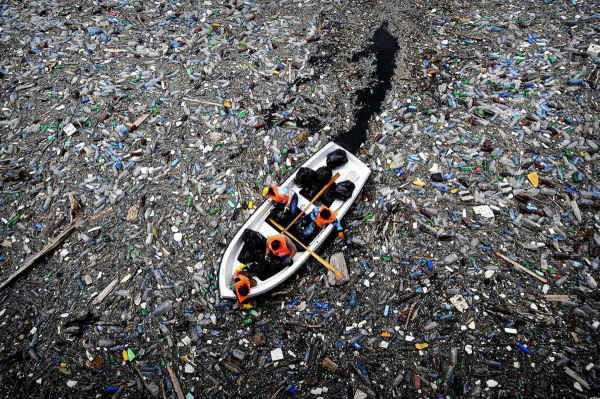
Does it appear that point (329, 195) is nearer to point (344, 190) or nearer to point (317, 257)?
point (344, 190)

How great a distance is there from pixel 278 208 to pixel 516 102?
4.29 meters

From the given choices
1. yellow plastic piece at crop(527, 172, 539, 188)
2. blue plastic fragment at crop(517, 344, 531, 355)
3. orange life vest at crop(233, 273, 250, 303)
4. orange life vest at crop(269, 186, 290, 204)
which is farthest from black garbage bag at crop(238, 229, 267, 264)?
yellow plastic piece at crop(527, 172, 539, 188)

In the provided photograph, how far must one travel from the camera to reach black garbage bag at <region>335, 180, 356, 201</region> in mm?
4484

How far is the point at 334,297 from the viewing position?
412 cm

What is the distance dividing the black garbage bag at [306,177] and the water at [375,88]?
99 cm

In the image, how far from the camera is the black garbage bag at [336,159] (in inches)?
184

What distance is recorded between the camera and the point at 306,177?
14.9ft

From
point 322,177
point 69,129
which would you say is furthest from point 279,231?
point 69,129

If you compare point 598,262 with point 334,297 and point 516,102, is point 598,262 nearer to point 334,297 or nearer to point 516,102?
point 516,102

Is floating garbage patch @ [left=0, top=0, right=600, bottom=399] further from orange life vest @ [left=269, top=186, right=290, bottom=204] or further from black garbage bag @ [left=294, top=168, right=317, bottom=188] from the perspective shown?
orange life vest @ [left=269, top=186, right=290, bottom=204]

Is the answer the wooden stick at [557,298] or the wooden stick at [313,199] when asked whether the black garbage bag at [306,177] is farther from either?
the wooden stick at [557,298]

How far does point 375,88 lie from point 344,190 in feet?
7.78

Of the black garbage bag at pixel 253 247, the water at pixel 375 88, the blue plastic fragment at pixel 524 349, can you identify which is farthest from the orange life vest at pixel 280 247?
the blue plastic fragment at pixel 524 349

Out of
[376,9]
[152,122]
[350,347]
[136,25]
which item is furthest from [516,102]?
[136,25]
